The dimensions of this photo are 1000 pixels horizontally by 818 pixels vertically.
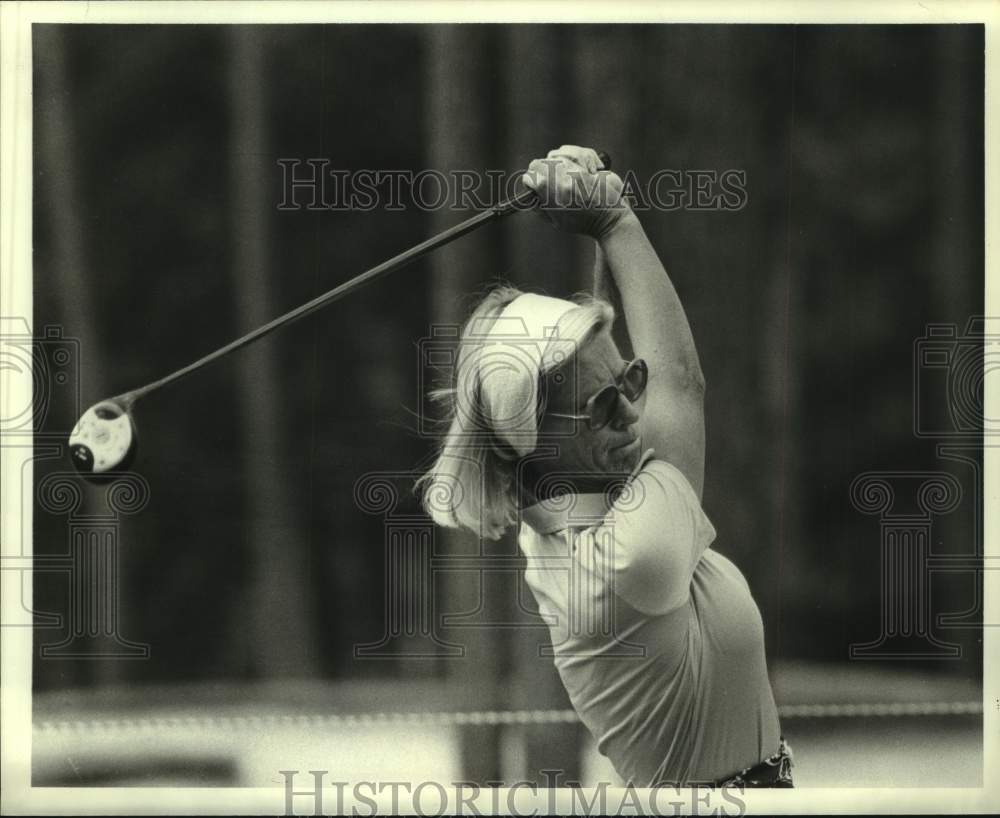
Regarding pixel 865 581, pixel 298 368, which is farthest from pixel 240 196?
pixel 865 581

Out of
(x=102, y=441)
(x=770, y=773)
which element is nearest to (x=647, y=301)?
(x=770, y=773)

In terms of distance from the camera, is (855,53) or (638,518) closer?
(638,518)

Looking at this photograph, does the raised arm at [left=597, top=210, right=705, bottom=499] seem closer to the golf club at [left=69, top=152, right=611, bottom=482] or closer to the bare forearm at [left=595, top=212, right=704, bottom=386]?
the bare forearm at [left=595, top=212, right=704, bottom=386]

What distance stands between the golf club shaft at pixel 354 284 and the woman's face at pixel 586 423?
39cm

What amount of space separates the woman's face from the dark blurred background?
9.7 inches

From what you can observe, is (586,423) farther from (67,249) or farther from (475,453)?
(67,249)

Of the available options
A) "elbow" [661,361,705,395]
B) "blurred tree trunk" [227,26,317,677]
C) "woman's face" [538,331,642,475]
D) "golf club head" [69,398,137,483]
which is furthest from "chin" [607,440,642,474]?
"golf club head" [69,398,137,483]

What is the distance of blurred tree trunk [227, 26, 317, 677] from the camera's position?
9.26 ft

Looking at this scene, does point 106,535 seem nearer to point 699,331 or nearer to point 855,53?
point 699,331

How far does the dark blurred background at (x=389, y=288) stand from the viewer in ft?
9.25

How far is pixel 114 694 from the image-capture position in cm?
285

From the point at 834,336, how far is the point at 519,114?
3.06 ft

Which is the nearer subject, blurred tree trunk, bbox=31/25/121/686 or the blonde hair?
the blonde hair

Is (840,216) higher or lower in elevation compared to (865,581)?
higher
